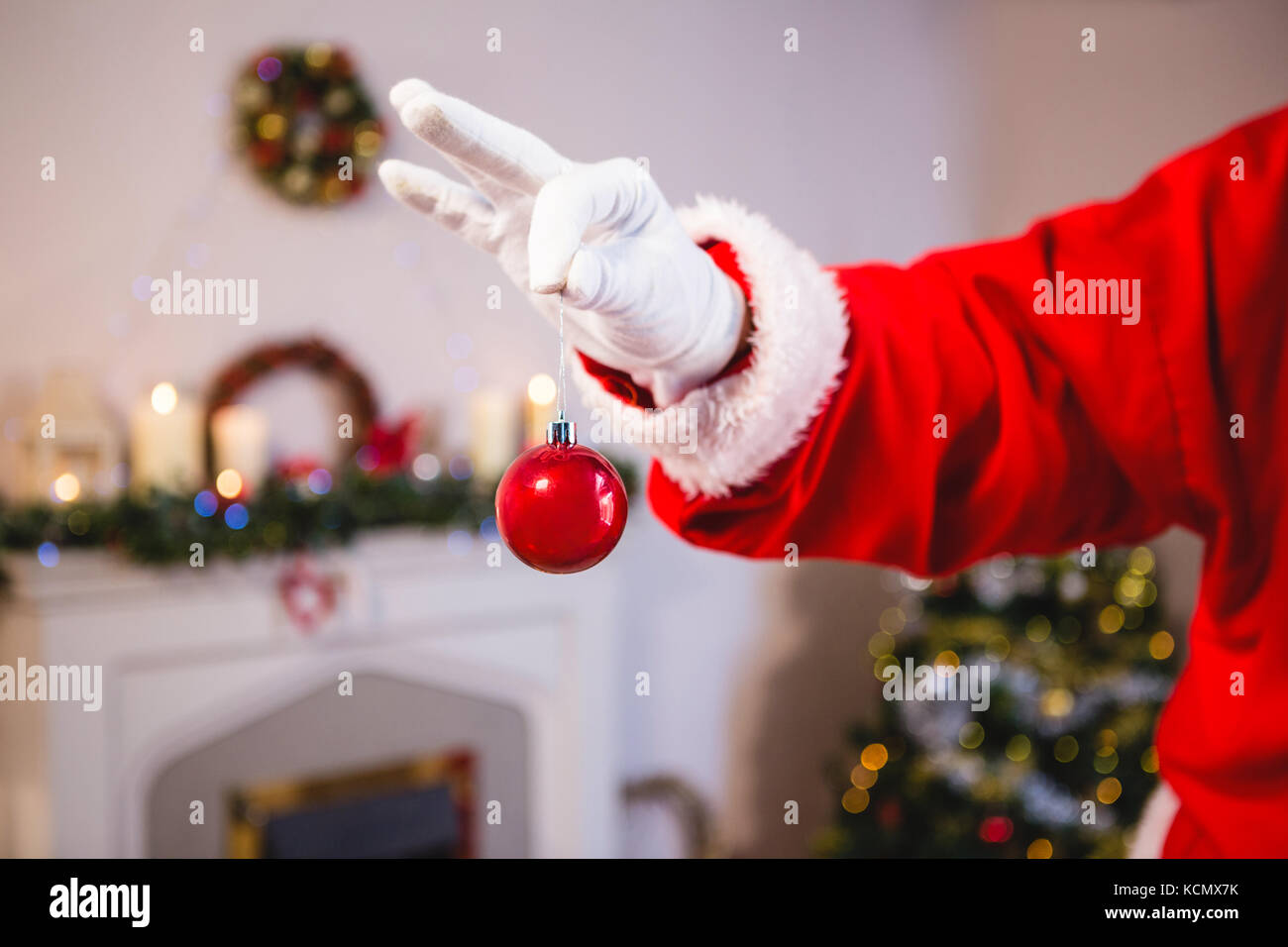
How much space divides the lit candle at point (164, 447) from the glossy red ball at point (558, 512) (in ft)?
4.97

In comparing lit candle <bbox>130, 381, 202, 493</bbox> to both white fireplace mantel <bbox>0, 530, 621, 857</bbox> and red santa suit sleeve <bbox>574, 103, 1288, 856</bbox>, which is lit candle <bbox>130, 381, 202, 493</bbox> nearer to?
white fireplace mantel <bbox>0, 530, 621, 857</bbox>

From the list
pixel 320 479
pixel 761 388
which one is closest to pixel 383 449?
pixel 320 479

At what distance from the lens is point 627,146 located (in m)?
2.39

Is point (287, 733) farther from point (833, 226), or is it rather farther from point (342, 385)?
point (833, 226)

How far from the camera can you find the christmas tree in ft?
6.54

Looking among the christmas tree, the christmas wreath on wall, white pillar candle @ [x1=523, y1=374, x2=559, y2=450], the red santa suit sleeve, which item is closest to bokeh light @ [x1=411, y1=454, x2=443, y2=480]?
white pillar candle @ [x1=523, y1=374, x2=559, y2=450]

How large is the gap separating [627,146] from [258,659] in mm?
1496

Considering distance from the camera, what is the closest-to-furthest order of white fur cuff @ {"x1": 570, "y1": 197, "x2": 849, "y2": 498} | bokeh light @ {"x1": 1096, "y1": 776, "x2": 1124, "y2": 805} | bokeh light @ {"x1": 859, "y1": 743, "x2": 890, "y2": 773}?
1. white fur cuff @ {"x1": 570, "y1": 197, "x2": 849, "y2": 498}
2. bokeh light @ {"x1": 1096, "y1": 776, "x2": 1124, "y2": 805}
3. bokeh light @ {"x1": 859, "y1": 743, "x2": 890, "y2": 773}

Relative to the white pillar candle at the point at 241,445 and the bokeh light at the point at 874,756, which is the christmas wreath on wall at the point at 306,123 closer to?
the white pillar candle at the point at 241,445

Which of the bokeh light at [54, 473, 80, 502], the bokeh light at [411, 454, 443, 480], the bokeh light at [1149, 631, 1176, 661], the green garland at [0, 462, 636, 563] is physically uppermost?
the bokeh light at [411, 454, 443, 480]

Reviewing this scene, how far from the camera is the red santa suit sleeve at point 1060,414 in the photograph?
61 centimetres

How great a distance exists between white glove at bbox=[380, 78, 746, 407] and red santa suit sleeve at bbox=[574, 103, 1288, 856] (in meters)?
0.03

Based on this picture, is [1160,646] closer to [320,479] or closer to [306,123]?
[320,479]

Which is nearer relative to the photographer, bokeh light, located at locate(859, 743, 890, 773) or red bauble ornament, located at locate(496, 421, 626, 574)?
red bauble ornament, located at locate(496, 421, 626, 574)
